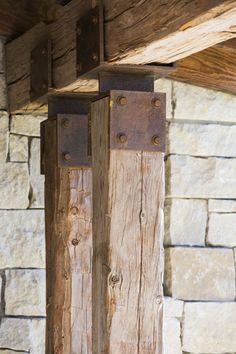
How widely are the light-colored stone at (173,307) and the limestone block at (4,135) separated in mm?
1111

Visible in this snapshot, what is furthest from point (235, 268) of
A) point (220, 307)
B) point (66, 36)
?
point (66, 36)

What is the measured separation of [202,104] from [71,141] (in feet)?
3.68

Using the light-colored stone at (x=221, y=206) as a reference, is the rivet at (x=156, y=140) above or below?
above

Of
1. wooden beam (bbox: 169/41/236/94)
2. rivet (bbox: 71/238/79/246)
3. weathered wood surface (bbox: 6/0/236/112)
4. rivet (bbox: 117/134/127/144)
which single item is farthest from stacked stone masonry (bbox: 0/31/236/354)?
rivet (bbox: 117/134/127/144)

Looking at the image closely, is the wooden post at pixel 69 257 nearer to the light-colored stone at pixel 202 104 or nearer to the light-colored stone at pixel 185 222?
the light-colored stone at pixel 185 222

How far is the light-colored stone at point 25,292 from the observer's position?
3.98 metres

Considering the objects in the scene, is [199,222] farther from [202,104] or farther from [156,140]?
[156,140]

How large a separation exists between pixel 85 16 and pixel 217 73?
3.93 feet

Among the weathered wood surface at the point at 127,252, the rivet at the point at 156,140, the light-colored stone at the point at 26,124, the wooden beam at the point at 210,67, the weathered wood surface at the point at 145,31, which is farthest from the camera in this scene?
the light-colored stone at the point at 26,124

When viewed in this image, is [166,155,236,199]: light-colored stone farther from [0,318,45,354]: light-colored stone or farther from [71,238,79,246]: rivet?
[0,318,45,354]: light-colored stone

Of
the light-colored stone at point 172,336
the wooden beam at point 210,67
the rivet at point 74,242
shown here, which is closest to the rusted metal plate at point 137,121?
the rivet at point 74,242

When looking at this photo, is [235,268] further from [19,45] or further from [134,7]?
[134,7]

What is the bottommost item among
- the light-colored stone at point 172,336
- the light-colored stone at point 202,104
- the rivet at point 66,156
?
the light-colored stone at point 172,336

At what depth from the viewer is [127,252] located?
262 cm
